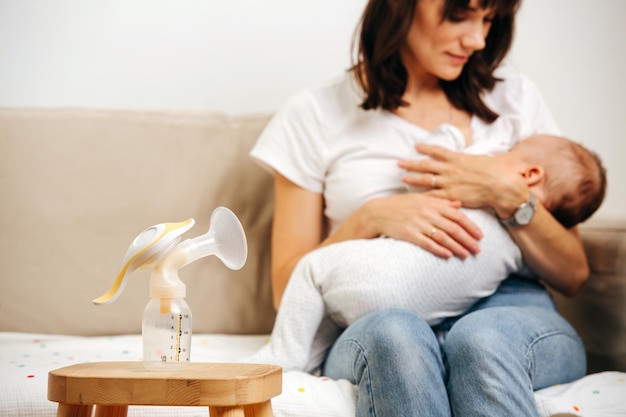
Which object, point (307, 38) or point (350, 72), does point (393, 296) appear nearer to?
point (350, 72)

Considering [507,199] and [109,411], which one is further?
[507,199]

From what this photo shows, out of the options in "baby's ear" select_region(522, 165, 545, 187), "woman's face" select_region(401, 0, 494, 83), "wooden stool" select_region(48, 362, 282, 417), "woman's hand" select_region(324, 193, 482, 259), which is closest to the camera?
"wooden stool" select_region(48, 362, 282, 417)

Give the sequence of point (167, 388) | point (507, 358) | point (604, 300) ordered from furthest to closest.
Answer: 1. point (604, 300)
2. point (507, 358)
3. point (167, 388)

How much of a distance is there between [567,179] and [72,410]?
977 millimetres

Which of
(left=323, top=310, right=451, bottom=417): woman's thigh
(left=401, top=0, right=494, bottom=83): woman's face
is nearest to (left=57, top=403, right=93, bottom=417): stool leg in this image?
(left=323, top=310, right=451, bottom=417): woman's thigh

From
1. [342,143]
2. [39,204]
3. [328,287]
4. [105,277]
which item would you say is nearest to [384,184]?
[342,143]

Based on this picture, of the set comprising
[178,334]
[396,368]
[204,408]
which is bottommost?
→ [204,408]

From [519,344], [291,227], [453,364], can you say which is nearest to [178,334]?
[453,364]

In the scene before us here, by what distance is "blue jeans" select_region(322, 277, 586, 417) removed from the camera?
994mm

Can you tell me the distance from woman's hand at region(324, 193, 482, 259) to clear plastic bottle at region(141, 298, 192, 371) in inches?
23.0

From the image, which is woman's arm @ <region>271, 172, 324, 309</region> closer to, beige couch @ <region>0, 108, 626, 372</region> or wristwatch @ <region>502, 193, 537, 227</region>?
beige couch @ <region>0, 108, 626, 372</region>

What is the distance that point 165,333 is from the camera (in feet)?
2.69

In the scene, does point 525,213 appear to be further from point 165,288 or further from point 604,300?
point 165,288

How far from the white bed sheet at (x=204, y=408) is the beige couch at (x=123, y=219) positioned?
138 mm
